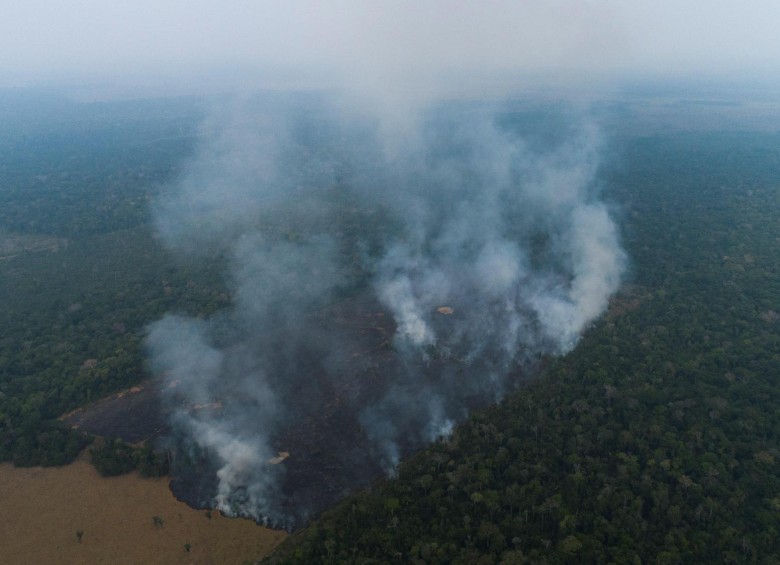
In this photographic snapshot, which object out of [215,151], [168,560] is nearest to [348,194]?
[215,151]

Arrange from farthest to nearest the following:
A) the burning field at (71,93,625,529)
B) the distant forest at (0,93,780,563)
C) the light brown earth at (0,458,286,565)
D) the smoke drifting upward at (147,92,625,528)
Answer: the smoke drifting upward at (147,92,625,528) → the burning field at (71,93,625,529) → the light brown earth at (0,458,286,565) → the distant forest at (0,93,780,563)

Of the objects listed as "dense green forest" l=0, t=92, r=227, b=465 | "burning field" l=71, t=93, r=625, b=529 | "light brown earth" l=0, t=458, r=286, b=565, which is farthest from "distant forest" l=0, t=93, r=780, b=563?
"burning field" l=71, t=93, r=625, b=529

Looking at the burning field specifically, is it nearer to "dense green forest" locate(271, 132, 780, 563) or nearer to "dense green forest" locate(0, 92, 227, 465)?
"dense green forest" locate(0, 92, 227, 465)

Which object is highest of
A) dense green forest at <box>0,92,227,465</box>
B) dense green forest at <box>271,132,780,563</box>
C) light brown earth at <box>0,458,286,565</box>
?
dense green forest at <box>271,132,780,563</box>

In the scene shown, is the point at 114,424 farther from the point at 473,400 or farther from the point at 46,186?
the point at 46,186

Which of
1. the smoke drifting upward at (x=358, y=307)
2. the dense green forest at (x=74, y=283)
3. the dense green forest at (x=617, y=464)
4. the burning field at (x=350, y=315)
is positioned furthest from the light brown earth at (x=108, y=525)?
the dense green forest at (x=617, y=464)

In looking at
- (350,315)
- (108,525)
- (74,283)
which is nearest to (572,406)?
(350,315)

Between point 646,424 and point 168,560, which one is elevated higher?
point 646,424
